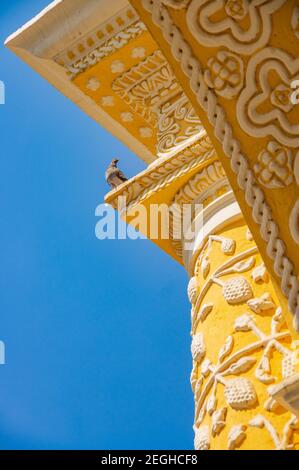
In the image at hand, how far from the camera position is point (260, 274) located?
4574 mm

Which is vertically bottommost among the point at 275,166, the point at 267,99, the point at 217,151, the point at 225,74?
the point at 275,166

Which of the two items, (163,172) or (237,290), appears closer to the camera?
(237,290)

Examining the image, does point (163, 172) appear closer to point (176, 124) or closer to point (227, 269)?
point (176, 124)

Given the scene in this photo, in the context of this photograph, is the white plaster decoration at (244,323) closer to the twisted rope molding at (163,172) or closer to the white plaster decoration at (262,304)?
the white plaster decoration at (262,304)

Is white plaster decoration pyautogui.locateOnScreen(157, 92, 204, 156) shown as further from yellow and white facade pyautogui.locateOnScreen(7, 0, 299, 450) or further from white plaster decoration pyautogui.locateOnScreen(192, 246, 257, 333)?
white plaster decoration pyautogui.locateOnScreen(192, 246, 257, 333)

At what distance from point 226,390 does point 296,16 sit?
5.12ft

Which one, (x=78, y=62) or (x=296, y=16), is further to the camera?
(x=78, y=62)

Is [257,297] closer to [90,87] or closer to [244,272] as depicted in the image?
[244,272]

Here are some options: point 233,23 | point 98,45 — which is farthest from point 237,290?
point 98,45

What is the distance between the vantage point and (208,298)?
15.6 ft

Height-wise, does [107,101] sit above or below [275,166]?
above

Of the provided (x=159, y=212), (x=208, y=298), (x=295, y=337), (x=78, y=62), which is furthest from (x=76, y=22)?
(x=295, y=337)

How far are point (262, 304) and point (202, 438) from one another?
1.98 feet

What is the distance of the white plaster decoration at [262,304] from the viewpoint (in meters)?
4.41
